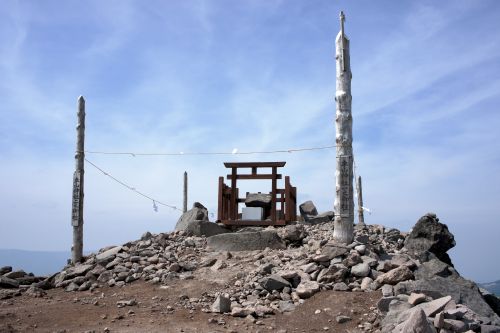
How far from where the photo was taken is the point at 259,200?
51.1 ft

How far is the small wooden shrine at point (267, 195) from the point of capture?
48.5ft

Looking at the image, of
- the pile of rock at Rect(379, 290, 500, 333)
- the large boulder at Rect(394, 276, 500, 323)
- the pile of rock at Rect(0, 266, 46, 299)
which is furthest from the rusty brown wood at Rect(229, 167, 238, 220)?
→ the pile of rock at Rect(379, 290, 500, 333)

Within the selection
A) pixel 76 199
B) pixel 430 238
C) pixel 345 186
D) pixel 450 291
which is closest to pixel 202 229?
pixel 76 199

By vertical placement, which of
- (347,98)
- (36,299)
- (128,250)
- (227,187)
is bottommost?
(36,299)

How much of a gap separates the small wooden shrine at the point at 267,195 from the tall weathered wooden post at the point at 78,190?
174 inches

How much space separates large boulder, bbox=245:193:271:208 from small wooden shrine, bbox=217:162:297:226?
0.07m

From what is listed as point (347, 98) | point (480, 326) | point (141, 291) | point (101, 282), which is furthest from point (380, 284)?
point (101, 282)

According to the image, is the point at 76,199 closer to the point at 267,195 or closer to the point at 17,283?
the point at 17,283

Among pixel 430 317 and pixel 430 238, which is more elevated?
pixel 430 238

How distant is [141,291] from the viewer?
10094mm

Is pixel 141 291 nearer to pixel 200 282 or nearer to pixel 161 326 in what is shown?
pixel 200 282

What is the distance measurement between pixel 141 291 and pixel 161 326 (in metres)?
2.43

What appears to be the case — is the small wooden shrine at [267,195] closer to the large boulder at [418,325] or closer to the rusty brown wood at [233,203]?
the rusty brown wood at [233,203]

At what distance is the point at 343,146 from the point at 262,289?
3868 mm
